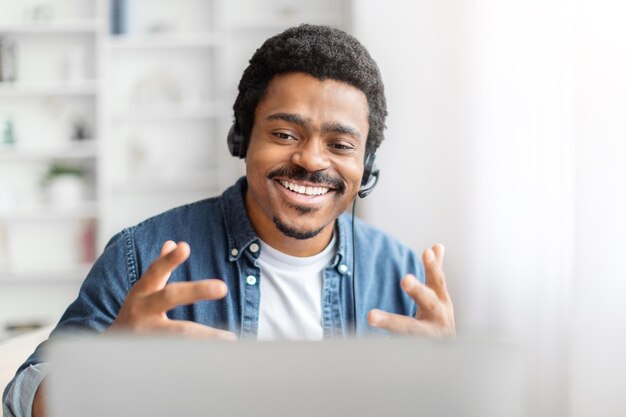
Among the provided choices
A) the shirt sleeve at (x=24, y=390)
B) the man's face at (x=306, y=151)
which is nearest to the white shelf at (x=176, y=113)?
the man's face at (x=306, y=151)

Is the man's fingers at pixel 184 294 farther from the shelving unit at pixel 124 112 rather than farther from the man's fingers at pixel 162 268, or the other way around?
Answer: the shelving unit at pixel 124 112

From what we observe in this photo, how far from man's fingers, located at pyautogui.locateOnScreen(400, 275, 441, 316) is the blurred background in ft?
0.95

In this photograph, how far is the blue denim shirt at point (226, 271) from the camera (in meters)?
1.17

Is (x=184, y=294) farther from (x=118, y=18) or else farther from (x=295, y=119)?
(x=118, y=18)

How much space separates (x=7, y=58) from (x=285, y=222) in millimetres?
3453

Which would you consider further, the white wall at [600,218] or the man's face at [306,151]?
the white wall at [600,218]

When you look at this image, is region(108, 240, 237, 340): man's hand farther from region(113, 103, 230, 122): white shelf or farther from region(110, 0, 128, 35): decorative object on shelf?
region(110, 0, 128, 35): decorative object on shelf

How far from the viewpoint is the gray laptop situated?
1.86ft

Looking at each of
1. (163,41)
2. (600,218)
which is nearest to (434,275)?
(600,218)

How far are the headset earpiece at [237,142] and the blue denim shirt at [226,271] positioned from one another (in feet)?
0.23

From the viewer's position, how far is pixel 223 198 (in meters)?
1.36

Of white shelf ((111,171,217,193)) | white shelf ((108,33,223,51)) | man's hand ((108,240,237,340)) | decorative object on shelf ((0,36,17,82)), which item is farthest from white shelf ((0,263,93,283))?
man's hand ((108,240,237,340))

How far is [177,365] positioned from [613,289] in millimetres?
1446

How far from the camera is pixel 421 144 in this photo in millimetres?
2982
